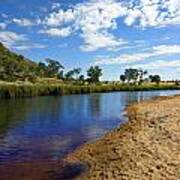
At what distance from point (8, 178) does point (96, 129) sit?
1784 cm

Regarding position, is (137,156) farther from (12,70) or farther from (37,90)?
(12,70)

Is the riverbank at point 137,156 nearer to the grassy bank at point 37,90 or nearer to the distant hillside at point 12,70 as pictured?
the grassy bank at point 37,90

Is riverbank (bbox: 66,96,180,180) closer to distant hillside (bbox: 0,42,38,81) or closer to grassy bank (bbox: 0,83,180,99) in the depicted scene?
grassy bank (bbox: 0,83,180,99)

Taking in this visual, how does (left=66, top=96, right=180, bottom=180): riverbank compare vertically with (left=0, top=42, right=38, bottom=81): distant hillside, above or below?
Answer: below

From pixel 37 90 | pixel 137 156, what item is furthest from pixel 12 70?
pixel 137 156

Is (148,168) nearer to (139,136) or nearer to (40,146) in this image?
(139,136)

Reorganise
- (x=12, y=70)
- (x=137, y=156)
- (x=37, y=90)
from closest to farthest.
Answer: (x=137, y=156)
(x=37, y=90)
(x=12, y=70)

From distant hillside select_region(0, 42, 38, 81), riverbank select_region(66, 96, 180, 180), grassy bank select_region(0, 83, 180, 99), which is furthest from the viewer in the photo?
distant hillside select_region(0, 42, 38, 81)

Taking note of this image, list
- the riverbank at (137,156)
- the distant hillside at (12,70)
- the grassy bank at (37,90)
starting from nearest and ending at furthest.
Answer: the riverbank at (137,156) < the grassy bank at (37,90) < the distant hillside at (12,70)

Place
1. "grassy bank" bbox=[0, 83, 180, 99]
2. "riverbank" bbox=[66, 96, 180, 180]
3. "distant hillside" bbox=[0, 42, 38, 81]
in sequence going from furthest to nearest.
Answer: "distant hillside" bbox=[0, 42, 38, 81] < "grassy bank" bbox=[0, 83, 180, 99] < "riverbank" bbox=[66, 96, 180, 180]

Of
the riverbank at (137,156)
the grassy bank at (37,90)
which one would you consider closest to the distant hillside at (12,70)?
the grassy bank at (37,90)

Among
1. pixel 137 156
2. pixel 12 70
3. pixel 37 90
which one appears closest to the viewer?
pixel 137 156

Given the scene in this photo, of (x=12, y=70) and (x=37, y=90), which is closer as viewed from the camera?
(x=37, y=90)

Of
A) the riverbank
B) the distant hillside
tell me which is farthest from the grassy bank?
the riverbank
